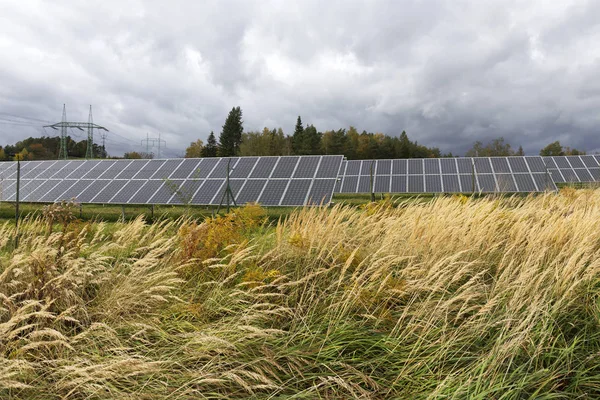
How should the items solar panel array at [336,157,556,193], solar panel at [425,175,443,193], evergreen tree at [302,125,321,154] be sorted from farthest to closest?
evergreen tree at [302,125,321,154] < solar panel at [425,175,443,193] < solar panel array at [336,157,556,193]

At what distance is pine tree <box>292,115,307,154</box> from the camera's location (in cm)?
6886

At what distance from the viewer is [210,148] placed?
79000mm

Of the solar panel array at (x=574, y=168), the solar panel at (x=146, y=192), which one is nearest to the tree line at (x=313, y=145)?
the solar panel array at (x=574, y=168)

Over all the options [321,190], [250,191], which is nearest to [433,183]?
[321,190]

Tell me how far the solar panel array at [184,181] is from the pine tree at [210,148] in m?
53.3

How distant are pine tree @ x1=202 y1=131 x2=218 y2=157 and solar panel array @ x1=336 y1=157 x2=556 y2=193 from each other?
165 feet

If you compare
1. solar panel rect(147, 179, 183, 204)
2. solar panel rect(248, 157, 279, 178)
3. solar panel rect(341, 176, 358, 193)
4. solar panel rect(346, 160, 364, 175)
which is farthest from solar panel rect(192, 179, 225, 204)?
solar panel rect(346, 160, 364, 175)

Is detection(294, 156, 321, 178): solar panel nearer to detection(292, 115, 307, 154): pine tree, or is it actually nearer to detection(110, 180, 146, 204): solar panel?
detection(110, 180, 146, 204): solar panel

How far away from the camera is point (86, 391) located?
2.53 m

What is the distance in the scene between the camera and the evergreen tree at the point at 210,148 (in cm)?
7334

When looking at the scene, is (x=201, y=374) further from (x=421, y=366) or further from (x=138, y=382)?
(x=421, y=366)

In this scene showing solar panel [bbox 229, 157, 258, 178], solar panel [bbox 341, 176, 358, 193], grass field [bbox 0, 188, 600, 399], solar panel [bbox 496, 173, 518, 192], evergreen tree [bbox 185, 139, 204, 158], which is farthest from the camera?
evergreen tree [bbox 185, 139, 204, 158]

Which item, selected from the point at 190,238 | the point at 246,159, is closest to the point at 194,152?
the point at 246,159

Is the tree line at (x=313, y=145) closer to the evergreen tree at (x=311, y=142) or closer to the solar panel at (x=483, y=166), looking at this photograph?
the evergreen tree at (x=311, y=142)
